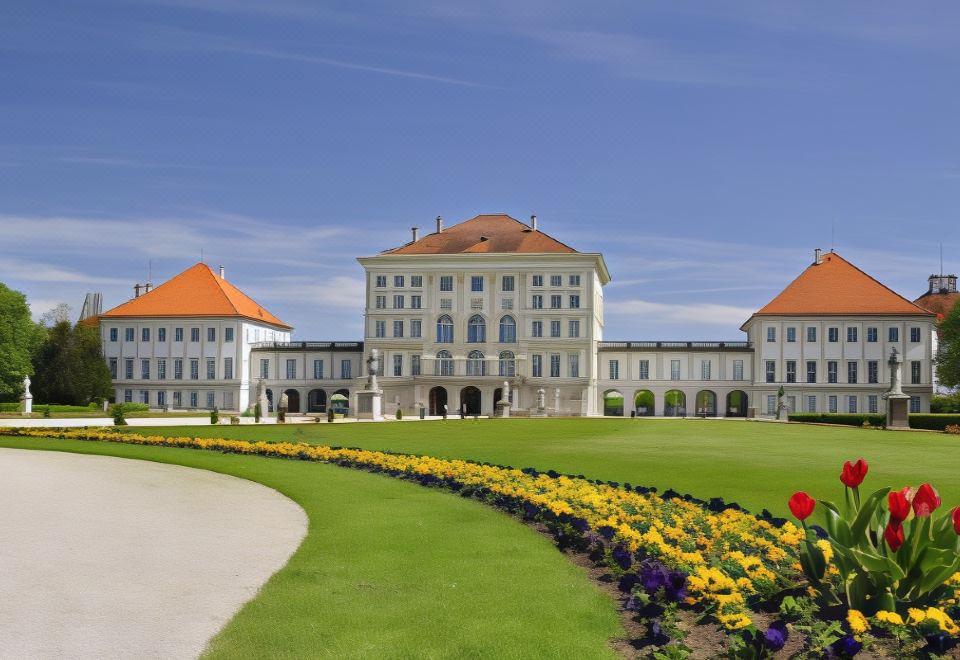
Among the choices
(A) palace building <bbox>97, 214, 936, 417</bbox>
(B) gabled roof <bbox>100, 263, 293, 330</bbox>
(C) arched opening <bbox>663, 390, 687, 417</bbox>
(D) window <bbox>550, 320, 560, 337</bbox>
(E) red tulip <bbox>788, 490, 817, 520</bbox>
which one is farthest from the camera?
(B) gabled roof <bbox>100, 263, 293, 330</bbox>

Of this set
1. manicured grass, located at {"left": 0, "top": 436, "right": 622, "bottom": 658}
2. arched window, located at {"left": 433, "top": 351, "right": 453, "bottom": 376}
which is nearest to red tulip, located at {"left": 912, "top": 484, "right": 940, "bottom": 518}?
manicured grass, located at {"left": 0, "top": 436, "right": 622, "bottom": 658}

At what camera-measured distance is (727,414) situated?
75.5 metres

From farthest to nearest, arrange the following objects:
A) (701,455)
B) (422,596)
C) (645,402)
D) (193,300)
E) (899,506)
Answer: (645,402) < (193,300) < (701,455) < (422,596) < (899,506)

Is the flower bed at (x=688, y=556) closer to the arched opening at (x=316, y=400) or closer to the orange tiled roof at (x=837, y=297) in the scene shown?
the orange tiled roof at (x=837, y=297)

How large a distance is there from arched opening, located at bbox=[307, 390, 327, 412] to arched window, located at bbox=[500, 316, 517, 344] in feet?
61.1

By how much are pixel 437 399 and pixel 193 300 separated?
2591 centimetres

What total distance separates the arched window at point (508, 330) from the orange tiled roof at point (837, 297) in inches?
829

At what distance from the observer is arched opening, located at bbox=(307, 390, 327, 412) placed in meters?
81.8

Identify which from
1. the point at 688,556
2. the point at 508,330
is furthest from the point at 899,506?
the point at 508,330

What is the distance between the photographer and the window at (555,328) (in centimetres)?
7531

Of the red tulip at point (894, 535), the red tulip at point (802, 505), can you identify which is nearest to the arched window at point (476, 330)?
the red tulip at point (802, 505)

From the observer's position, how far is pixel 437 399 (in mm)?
74875

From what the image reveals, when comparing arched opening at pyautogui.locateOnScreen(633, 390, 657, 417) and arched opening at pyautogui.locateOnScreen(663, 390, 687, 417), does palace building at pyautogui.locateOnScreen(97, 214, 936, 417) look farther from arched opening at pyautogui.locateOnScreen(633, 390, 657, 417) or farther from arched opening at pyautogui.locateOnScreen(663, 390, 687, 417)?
arched opening at pyautogui.locateOnScreen(633, 390, 657, 417)

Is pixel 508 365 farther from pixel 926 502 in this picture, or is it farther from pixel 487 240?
pixel 926 502
